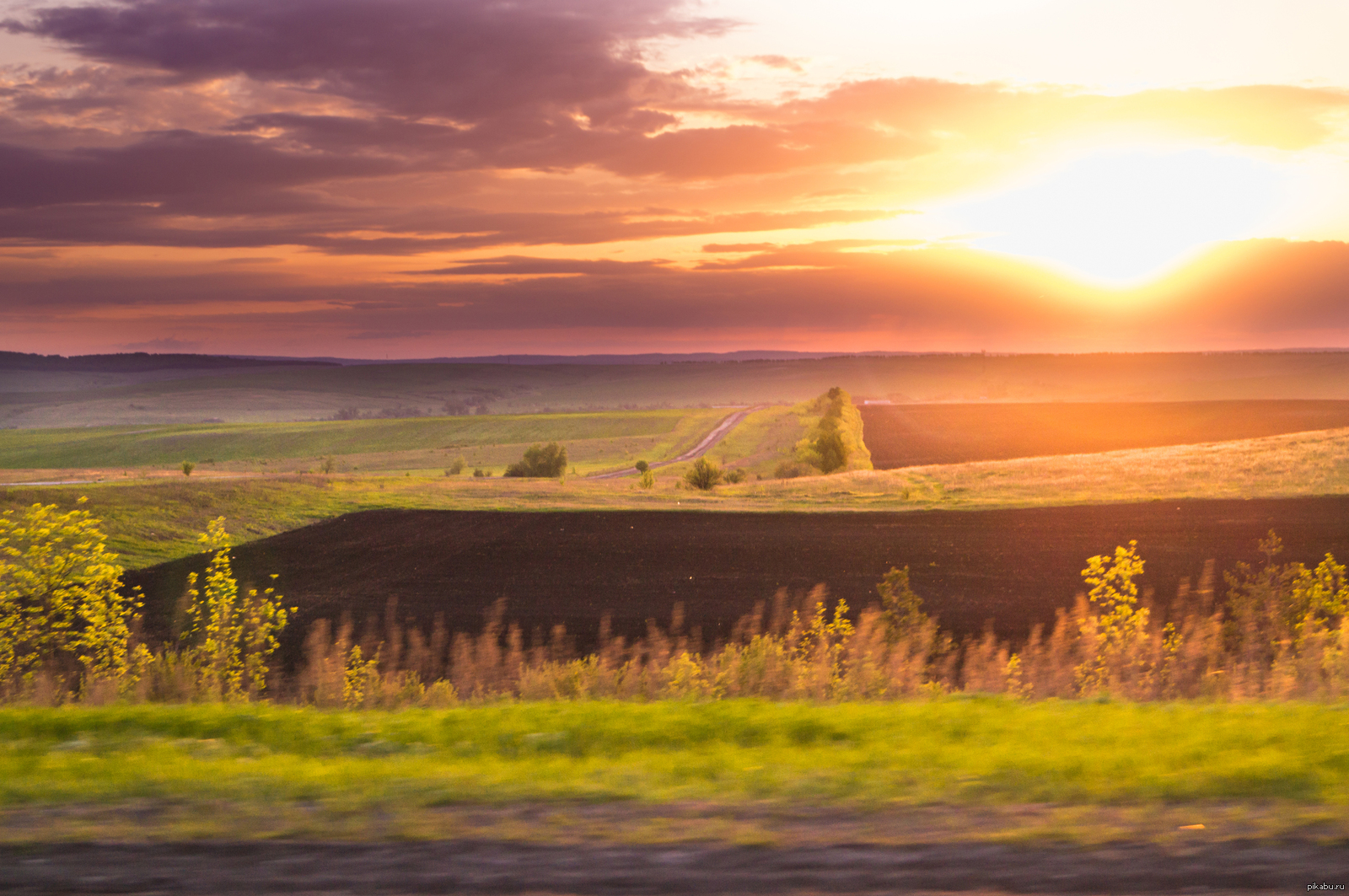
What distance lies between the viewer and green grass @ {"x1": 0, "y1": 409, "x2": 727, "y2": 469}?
117062mm

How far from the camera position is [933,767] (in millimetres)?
5344

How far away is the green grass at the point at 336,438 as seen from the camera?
384ft

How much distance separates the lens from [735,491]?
50219 mm

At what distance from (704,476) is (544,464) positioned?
2539 cm

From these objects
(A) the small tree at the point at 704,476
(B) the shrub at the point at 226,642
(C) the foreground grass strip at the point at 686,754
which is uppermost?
(A) the small tree at the point at 704,476

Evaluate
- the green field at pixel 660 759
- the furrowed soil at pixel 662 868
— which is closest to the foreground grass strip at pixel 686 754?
the green field at pixel 660 759

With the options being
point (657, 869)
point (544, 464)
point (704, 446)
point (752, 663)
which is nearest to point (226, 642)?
point (752, 663)

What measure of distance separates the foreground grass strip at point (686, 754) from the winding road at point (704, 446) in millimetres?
66026

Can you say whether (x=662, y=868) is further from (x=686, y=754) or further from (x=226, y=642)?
(x=226, y=642)

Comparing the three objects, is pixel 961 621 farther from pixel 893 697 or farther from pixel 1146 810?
pixel 1146 810

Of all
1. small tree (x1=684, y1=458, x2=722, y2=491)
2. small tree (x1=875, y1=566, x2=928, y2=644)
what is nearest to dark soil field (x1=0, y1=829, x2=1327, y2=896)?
small tree (x1=875, y1=566, x2=928, y2=644)

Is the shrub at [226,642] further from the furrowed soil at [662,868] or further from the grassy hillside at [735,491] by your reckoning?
the grassy hillside at [735,491]

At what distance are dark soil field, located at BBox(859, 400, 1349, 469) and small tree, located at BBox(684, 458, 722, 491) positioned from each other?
22.6 meters

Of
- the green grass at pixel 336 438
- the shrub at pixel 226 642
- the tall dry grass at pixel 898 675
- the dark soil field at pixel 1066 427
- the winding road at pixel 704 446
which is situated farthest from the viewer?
the green grass at pixel 336 438
